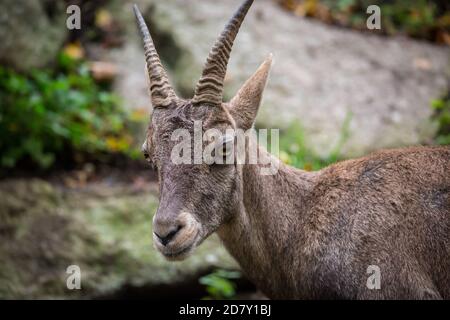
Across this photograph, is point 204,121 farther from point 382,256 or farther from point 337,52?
point 337,52

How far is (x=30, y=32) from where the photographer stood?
1087 centimetres

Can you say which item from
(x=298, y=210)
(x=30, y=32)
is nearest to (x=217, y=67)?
(x=298, y=210)

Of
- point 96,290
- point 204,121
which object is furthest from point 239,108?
point 96,290

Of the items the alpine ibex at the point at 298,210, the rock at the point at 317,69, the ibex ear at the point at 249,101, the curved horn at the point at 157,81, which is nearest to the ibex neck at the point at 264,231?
the alpine ibex at the point at 298,210

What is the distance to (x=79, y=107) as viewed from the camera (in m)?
10.4

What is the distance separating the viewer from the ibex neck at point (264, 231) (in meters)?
6.25

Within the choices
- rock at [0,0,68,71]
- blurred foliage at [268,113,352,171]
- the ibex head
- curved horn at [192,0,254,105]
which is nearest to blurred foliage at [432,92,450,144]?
blurred foliage at [268,113,352,171]

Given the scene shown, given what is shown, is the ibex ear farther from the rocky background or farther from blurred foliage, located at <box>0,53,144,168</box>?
blurred foliage, located at <box>0,53,144,168</box>

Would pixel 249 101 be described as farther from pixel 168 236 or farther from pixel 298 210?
pixel 168 236

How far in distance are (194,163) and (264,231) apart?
109 centimetres

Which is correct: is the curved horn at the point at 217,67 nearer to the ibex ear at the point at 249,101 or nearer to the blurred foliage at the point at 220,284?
the ibex ear at the point at 249,101

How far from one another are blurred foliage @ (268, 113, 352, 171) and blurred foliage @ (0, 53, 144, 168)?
2629mm
